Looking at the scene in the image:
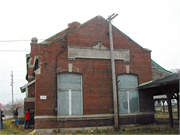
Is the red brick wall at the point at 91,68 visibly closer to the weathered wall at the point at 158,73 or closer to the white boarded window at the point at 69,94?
the white boarded window at the point at 69,94

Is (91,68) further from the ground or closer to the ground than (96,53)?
closer to the ground

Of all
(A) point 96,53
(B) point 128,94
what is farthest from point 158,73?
(A) point 96,53

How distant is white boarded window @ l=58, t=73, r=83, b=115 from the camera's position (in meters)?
13.1

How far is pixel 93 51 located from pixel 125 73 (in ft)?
9.17

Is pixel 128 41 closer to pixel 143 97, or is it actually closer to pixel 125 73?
pixel 125 73

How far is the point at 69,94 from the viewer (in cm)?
1338

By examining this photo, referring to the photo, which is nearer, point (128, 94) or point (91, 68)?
point (91, 68)

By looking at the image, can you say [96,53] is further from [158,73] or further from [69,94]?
[158,73]

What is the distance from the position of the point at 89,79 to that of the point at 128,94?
122 inches

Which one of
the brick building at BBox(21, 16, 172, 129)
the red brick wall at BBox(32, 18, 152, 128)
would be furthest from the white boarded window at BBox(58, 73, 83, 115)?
the red brick wall at BBox(32, 18, 152, 128)

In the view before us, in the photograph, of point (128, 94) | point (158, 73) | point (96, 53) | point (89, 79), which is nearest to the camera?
point (89, 79)

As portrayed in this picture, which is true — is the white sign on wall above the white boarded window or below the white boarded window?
above

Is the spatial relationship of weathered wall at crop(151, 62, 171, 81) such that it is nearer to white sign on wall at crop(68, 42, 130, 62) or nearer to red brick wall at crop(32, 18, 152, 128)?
red brick wall at crop(32, 18, 152, 128)

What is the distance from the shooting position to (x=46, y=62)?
520 inches
